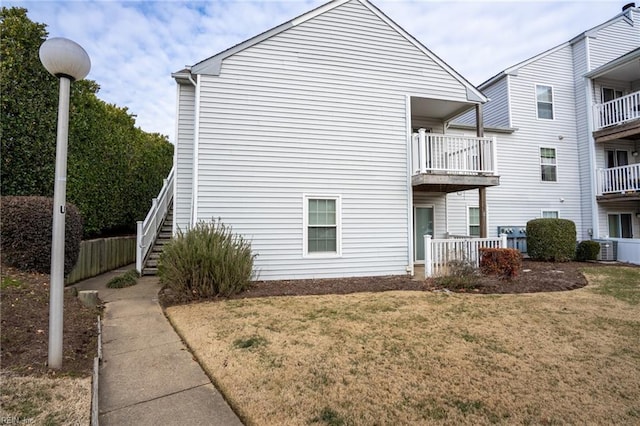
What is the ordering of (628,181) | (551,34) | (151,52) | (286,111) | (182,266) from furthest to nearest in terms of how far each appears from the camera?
(551,34) < (628,181) < (151,52) < (286,111) < (182,266)

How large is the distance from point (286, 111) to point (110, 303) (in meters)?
6.03

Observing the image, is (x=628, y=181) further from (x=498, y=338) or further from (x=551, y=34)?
(x=498, y=338)

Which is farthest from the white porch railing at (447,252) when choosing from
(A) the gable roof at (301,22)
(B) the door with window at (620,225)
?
(B) the door with window at (620,225)

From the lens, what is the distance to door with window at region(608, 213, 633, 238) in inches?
584

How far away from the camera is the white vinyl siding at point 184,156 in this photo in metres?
8.80

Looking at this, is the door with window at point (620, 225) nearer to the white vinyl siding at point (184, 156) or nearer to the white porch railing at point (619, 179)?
the white porch railing at point (619, 179)

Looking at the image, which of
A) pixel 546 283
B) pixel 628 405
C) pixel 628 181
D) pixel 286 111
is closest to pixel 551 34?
pixel 628 181

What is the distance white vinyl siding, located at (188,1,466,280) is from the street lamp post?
4630 mm

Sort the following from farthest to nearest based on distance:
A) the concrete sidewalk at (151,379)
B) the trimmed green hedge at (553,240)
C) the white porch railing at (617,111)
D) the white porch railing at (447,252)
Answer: the white porch railing at (617,111) → the trimmed green hedge at (553,240) → the white porch railing at (447,252) → the concrete sidewalk at (151,379)

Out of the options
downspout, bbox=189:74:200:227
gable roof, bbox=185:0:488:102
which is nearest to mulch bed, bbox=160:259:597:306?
downspout, bbox=189:74:200:227

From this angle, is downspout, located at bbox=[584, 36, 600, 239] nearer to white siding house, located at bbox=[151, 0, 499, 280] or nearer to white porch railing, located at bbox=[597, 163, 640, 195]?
white porch railing, located at bbox=[597, 163, 640, 195]

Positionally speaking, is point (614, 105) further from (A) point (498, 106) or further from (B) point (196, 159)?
(B) point (196, 159)

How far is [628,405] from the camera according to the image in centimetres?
293

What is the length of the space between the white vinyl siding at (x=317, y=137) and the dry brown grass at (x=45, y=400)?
525cm
